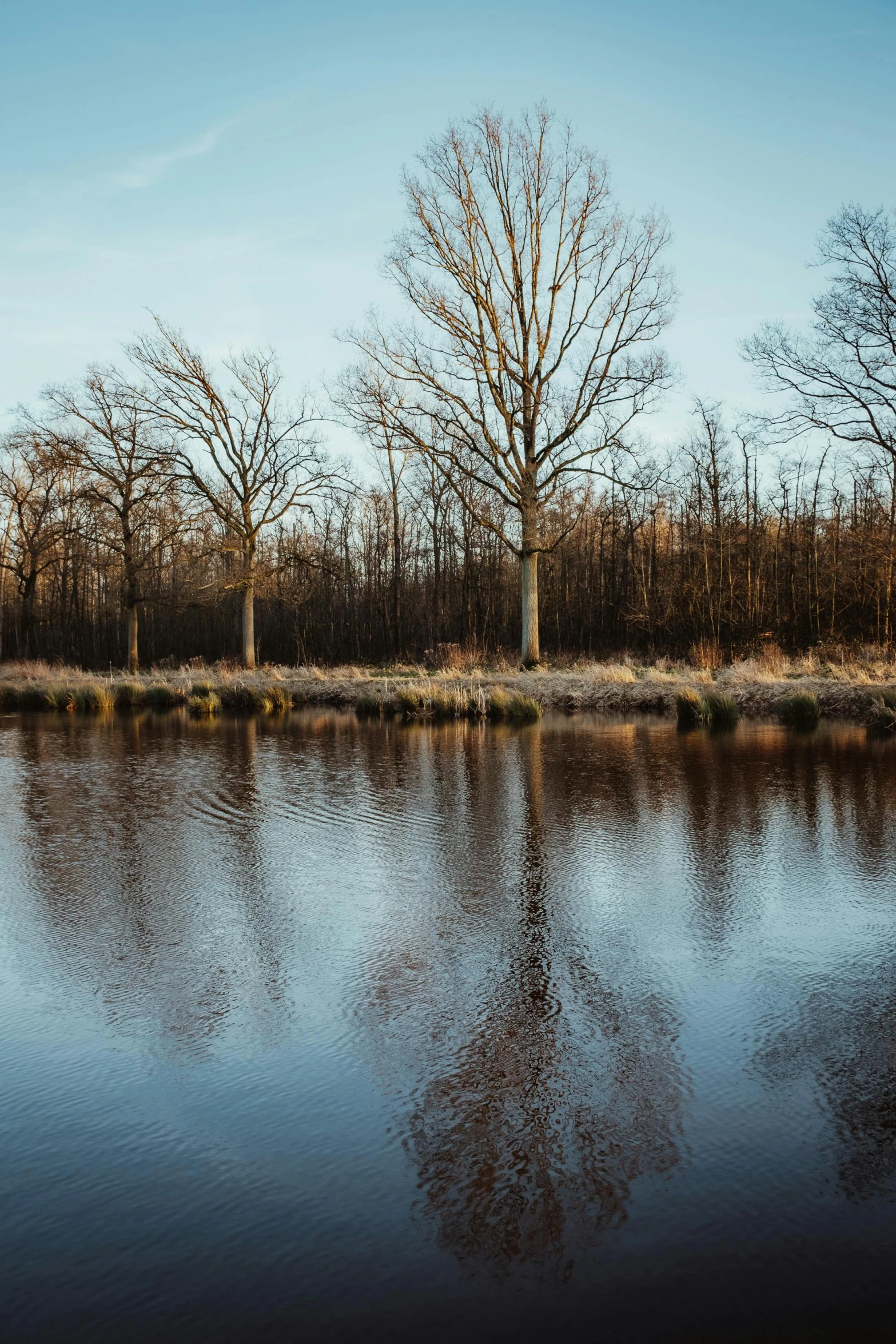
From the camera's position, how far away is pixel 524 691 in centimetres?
2130

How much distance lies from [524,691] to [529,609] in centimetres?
683

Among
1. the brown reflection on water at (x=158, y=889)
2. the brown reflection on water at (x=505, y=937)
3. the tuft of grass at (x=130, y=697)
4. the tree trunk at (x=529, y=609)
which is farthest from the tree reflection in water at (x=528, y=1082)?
the tree trunk at (x=529, y=609)

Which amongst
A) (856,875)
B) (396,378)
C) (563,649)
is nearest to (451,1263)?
(856,875)

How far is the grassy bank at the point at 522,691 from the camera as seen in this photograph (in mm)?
17531

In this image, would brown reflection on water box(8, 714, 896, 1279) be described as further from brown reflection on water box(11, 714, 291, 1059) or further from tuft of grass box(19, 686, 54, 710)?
tuft of grass box(19, 686, 54, 710)

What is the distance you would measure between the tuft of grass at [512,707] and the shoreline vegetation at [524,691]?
0.08 feet

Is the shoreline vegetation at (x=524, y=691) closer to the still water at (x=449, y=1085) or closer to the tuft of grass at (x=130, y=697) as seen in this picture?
the tuft of grass at (x=130, y=697)

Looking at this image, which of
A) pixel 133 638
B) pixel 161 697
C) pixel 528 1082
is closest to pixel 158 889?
pixel 528 1082

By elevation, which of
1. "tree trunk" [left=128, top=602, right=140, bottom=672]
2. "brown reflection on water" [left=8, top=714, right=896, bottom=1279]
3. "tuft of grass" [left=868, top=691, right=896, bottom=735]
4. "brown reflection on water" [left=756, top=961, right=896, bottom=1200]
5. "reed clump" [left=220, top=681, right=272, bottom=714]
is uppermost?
"tree trunk" [left=128, top=602, right=140, bottom=672]

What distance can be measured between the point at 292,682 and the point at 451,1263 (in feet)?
74.8

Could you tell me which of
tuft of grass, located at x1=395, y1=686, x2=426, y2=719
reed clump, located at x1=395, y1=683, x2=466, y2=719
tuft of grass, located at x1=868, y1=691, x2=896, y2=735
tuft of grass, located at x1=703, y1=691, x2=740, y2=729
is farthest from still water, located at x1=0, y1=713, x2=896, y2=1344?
tuft of grass, located at x1=395, y1=686, x2=426, y2=719

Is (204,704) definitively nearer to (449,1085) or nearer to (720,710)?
(720,710)

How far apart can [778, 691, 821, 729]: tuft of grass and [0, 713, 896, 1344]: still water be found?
31.5 ft

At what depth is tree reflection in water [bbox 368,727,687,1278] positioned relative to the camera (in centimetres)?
267
